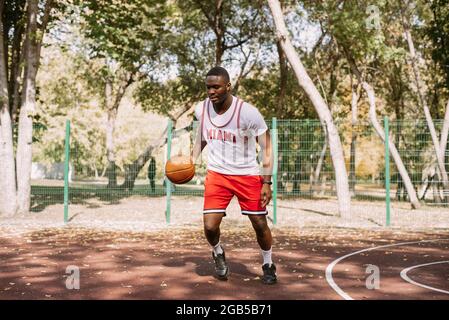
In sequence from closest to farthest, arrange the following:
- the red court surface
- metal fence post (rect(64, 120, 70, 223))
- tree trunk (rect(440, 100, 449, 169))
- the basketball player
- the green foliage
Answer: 1. the red court surface
2. the basketball player
3. metal fence post (rect(64, 120, 70, 223))
4. tree trunk (rect(440, 100, 449, 169))
5. the green foliage

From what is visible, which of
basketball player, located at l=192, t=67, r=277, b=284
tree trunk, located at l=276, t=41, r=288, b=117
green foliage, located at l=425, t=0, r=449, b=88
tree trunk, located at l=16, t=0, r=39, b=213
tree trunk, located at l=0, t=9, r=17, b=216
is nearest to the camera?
basketball player, located at l=192, t=67, r=277, b=284

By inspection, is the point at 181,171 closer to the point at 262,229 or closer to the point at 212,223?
the point at 212,223

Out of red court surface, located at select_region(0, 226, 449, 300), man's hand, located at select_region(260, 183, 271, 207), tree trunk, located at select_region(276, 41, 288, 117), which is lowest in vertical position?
red court surface, located at select_region(0, 226, 449, 300)

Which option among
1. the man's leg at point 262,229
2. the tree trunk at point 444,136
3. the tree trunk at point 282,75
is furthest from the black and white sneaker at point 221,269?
the tree trunk at point 282,75

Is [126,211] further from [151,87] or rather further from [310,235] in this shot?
[151,87]

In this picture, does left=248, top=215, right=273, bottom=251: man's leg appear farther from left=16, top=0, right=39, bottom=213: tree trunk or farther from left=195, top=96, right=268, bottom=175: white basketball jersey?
left=16, top=0, right=39, bottom=213: tree trunk

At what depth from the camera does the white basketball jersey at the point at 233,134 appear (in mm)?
5496

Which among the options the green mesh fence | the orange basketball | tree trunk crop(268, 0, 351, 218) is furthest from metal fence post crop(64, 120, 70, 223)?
the orange basketball

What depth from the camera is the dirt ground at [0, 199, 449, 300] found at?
5.39 metres

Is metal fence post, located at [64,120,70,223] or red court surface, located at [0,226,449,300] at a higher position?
metal fence post, located at [64,120,70,223]

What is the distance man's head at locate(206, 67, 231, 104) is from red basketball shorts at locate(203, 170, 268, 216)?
848mm

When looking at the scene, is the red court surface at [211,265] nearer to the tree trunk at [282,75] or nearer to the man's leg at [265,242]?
the man's leg at [265,242]

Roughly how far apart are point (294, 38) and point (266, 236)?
76.1ft

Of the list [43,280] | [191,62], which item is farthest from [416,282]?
[191,62]
